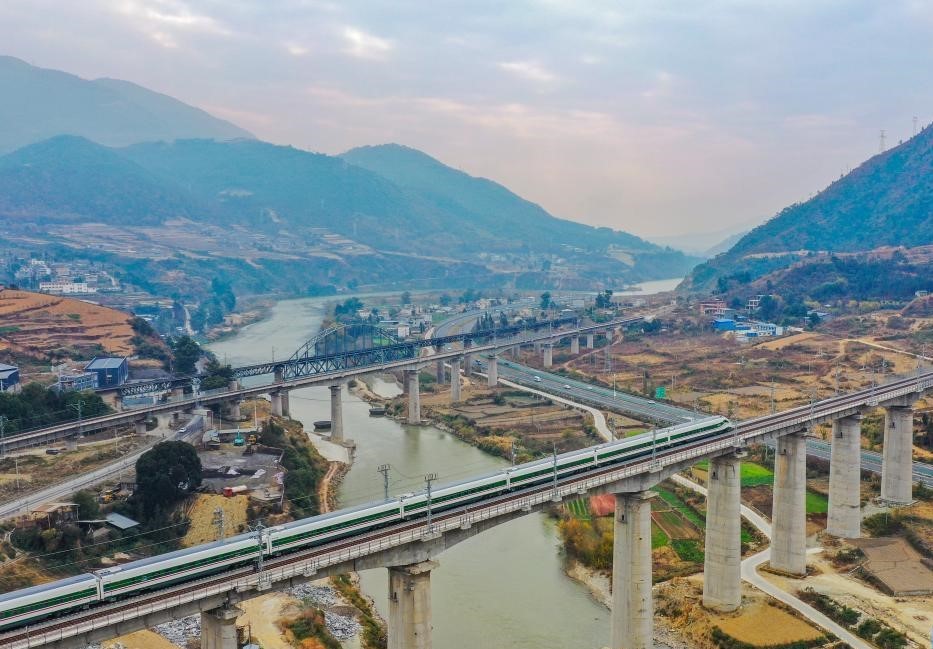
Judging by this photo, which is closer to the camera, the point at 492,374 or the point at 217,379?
the point at 217,379

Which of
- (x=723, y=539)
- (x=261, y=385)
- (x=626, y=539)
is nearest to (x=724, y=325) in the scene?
(x=261, y=385)

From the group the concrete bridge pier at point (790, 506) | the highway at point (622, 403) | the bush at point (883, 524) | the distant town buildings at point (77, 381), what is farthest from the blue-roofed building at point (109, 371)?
the bush at point (883, 524)

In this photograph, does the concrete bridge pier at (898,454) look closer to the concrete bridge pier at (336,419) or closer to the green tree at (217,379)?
the concrete bridge pier at (336,419)

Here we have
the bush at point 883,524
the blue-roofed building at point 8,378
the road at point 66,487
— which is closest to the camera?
the road at point 66,487

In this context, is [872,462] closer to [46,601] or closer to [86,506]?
[86,506]

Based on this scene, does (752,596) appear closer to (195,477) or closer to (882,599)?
(882,599)

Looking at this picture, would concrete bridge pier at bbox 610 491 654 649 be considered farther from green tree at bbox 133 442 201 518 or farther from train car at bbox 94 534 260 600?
green tree at bbox 133 442 201 518

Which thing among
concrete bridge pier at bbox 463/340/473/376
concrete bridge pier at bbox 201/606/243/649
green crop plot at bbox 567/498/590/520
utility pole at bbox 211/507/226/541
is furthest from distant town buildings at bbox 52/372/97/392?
Result: concrete bridge pier at bbox 201/606/243/649
